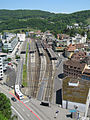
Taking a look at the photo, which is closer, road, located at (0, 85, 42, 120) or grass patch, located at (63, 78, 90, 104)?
road, located at (0, 85, 42, 120)

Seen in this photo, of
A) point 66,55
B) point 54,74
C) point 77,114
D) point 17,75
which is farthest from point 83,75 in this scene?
point 66,55

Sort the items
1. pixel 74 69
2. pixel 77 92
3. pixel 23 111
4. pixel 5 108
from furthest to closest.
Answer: pixel 74 69 → pixel 77 92 → pixel 23 111 → pixel 5 108

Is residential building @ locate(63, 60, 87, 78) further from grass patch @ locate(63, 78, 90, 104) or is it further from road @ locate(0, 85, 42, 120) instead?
road @ locate(0, 85, 42, 120)

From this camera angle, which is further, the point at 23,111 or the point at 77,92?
the point at 77,92

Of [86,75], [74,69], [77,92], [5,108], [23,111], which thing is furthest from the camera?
[74,69]

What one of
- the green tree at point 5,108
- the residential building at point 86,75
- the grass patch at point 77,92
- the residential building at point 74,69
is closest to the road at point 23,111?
the green tree at point 5,108

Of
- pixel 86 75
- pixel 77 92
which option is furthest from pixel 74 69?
pixel 77 92

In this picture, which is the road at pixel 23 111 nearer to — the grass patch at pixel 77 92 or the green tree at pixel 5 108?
the green tree at pixel 5 108

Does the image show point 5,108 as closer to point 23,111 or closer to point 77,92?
point 23,111

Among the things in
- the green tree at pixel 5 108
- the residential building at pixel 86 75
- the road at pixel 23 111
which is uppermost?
the residential building at pixel 86 75

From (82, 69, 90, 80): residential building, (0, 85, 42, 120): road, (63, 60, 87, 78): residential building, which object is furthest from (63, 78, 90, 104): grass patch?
(0, 85, 42, 120): road

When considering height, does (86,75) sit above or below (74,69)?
below

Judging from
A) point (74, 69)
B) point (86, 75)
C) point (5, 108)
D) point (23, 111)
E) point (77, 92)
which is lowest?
point (23, 111)
